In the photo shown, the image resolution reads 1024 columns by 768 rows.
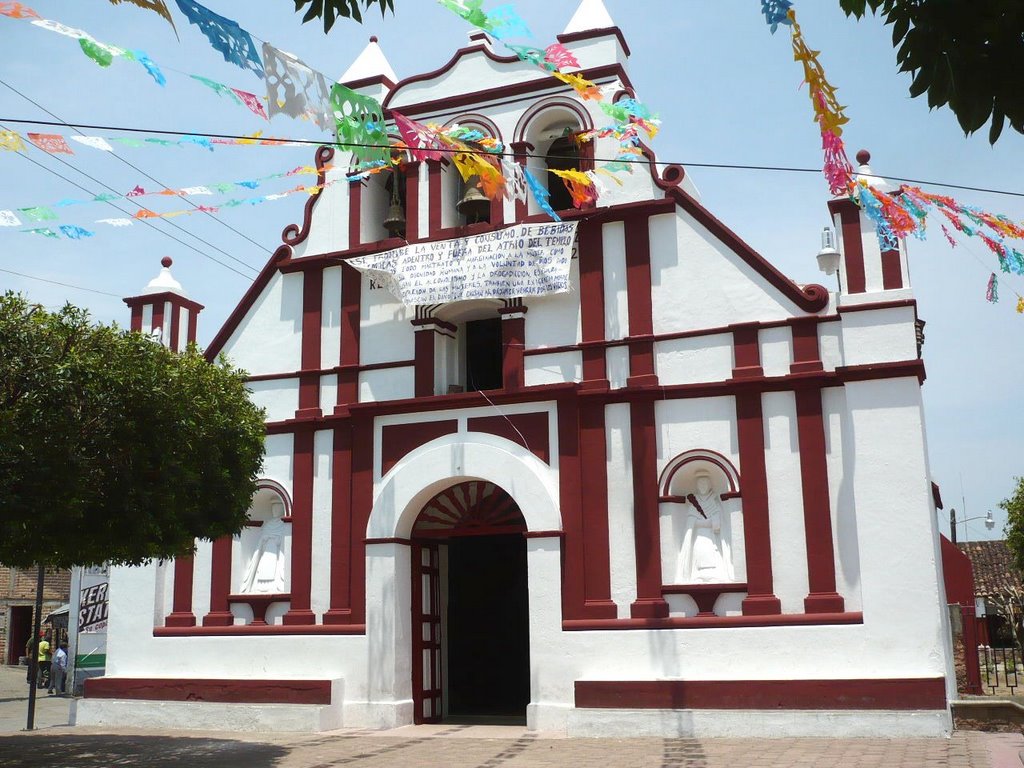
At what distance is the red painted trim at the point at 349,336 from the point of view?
16.3 meters

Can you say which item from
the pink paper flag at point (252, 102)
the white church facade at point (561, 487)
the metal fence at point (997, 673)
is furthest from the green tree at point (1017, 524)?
the pink paper flag at point (252, 102)

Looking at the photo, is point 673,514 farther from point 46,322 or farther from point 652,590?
point 46,322

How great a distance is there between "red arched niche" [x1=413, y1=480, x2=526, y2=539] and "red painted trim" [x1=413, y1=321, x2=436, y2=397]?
1.52 meters

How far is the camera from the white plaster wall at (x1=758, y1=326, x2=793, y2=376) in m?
13.9

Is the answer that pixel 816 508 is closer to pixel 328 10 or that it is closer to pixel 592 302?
pixel 592 302

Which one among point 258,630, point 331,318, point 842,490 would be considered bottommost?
point 258,630

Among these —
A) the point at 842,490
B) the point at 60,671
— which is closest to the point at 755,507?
the point at 842,490

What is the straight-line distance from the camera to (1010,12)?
4.46m

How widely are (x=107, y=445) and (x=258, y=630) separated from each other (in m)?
5.85

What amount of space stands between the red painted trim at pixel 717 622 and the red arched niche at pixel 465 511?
221 cm

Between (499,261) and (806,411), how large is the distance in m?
4.90

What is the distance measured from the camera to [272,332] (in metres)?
17.2

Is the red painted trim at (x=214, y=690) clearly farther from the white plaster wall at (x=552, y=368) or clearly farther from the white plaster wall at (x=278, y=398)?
the white plaster wall at (x=552, y=368)

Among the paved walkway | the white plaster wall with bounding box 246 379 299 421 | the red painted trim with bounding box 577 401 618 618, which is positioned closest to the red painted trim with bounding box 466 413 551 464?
the red painted trim with bounding box 577 401 618 618
